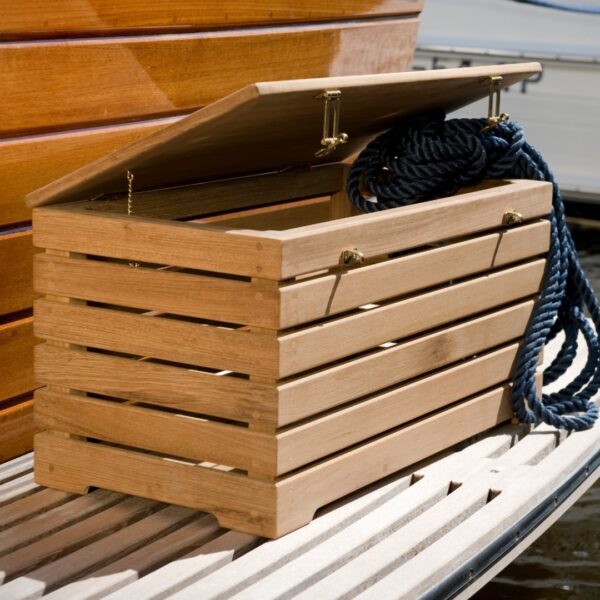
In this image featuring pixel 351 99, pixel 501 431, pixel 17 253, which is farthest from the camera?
pixel 501 431

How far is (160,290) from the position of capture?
2.40 m

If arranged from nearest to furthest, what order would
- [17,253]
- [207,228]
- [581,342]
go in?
[207,228] → [17,253] → [581,342]

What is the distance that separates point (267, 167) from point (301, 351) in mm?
912

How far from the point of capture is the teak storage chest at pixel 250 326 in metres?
2.31

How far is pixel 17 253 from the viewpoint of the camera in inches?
114

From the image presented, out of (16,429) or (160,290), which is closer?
(160,290)

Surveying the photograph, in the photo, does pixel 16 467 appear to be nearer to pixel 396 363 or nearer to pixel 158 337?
pixel 158 337

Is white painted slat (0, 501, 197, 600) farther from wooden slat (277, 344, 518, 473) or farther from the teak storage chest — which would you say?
wooden slat (277, 344, 518, 473)

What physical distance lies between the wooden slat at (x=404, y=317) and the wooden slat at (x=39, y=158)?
0.87m

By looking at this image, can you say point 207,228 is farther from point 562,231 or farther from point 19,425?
point 562,231

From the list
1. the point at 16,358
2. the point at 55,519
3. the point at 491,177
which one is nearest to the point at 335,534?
the point at 55,519

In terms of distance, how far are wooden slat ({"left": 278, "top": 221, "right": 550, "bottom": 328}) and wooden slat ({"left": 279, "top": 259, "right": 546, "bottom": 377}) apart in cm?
3

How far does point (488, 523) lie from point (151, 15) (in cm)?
146

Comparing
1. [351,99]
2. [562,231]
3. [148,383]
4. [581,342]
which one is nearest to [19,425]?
[148,383]
